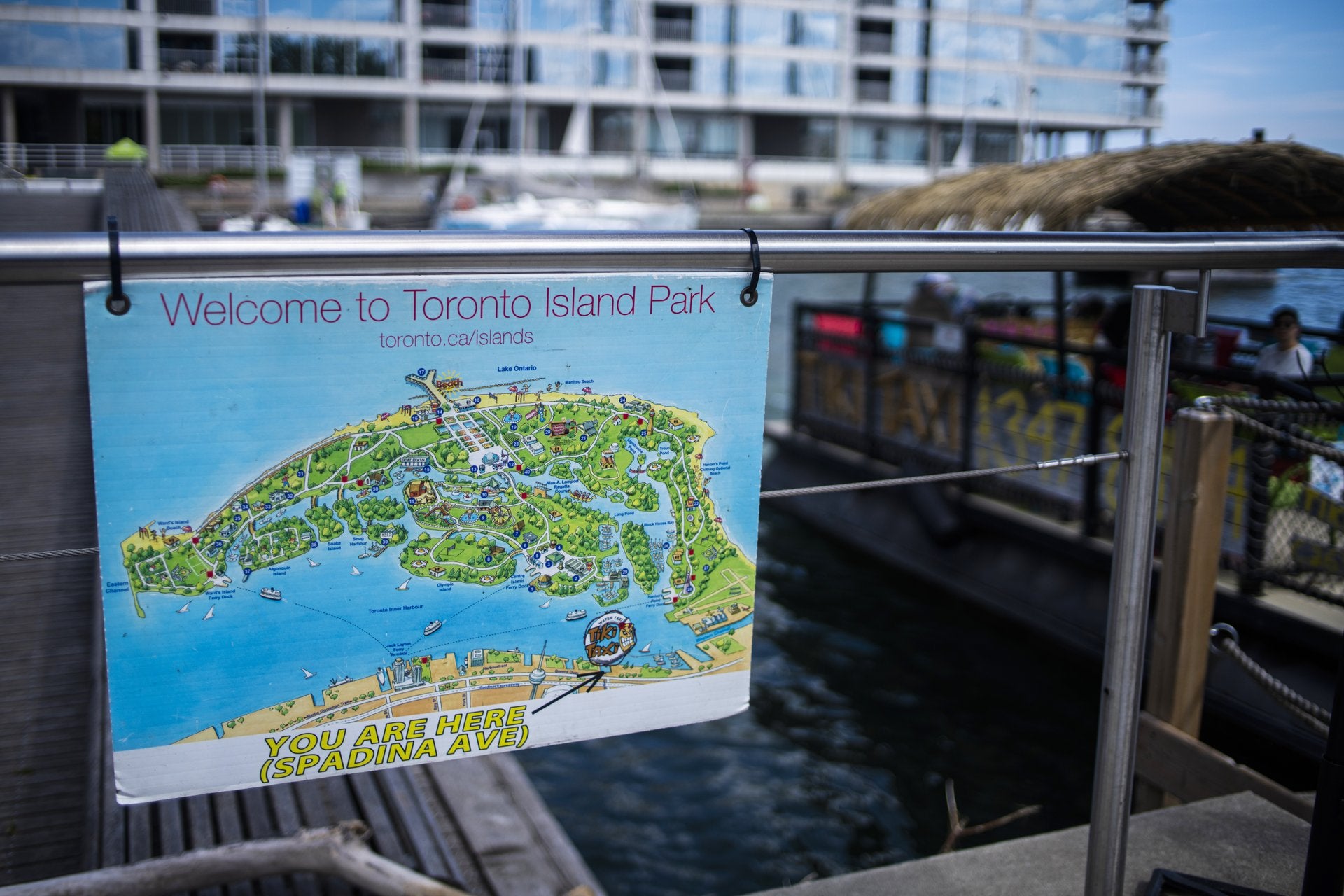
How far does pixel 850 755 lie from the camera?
22.8 feet

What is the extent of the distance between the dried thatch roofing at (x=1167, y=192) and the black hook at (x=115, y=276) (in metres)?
6.96

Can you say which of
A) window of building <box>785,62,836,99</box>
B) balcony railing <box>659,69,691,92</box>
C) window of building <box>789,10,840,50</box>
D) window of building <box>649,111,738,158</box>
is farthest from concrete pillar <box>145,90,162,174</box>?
window of building <box>785,62,836,99</box>

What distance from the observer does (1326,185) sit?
666cm

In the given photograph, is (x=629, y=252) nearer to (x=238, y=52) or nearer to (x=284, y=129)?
(x=238, y=52)

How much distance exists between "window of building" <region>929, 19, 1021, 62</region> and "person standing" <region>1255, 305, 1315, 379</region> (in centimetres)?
1200

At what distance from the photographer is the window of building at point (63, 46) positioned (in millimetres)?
8953

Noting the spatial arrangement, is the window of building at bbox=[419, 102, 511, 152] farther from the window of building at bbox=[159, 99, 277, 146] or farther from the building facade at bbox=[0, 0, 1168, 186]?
the window of building at bbox=[159, 99, 277, 146]

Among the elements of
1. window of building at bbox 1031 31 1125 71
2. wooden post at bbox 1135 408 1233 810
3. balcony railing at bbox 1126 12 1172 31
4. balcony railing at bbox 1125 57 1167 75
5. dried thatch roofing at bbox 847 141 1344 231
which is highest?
window of building at bbox 1031 31 1125 71

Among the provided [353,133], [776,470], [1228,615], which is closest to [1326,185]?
[1228,615]

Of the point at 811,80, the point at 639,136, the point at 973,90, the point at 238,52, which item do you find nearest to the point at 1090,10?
the point at 238,52

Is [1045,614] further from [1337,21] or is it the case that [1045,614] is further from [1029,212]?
[1337,21]

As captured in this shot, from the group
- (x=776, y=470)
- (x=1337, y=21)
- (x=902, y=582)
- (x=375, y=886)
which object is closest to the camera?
(x=375, y=886)

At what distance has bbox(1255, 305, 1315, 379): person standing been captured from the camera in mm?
6805

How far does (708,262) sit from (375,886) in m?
2.00
